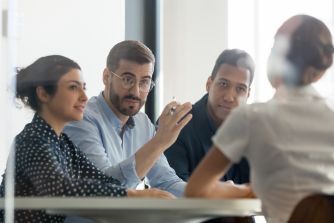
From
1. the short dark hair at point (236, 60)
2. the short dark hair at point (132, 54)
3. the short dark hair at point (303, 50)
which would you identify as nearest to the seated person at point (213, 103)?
the short dark hair at point (236, 60)

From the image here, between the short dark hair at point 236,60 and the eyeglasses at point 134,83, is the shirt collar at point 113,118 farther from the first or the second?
the short dark hair at point 236,60

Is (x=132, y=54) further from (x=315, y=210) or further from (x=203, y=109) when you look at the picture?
(x=315, y=210)

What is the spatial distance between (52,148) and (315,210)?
668mm

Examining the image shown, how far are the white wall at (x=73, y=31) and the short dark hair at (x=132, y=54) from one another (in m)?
0.08

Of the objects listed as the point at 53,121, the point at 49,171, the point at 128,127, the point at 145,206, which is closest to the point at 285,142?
the point at 145,206

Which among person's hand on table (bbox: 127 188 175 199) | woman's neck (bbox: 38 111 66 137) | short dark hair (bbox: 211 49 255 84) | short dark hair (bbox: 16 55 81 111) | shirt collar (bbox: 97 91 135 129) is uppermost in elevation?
short dark hair (bbox: 211 49 255 84)

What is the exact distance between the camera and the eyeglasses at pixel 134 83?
1.75m

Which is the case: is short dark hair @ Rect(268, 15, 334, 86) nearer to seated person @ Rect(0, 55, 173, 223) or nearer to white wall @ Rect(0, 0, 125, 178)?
seated person @ Rect(0, 55, 173, 223)

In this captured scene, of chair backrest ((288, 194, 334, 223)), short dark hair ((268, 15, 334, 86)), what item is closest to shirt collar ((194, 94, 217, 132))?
short dark hair ((268, 15, 334, 86))

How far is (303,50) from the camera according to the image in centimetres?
110

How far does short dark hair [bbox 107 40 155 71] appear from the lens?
1.76 m

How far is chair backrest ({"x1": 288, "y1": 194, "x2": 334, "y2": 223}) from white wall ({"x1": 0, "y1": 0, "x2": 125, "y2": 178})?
0.86 meters

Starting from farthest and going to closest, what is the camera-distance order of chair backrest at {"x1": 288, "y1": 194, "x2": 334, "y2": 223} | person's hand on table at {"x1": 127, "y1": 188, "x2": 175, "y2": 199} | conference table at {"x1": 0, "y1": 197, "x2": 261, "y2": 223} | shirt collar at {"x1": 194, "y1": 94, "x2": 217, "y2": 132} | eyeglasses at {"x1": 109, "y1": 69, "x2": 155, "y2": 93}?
eyeglasses at {"x1": 109, "y1": 69, "x2": 155, "y2": 93} < shirt collar at {"x1": 194, "y1": 94, "x2": 217, "y2": 132} < person's hand on table at {"x1": 127, "y1": 188, "x2": 175, "y2": 199} < conference table at {"x1": 0, "y1": 197, "x2": 261, "y2": 223} < chair backrest at {"x1": 288, "y1": 194, "x2": 334, "y2": 223}

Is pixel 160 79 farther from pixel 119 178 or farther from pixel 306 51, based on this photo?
pixel 306 51
